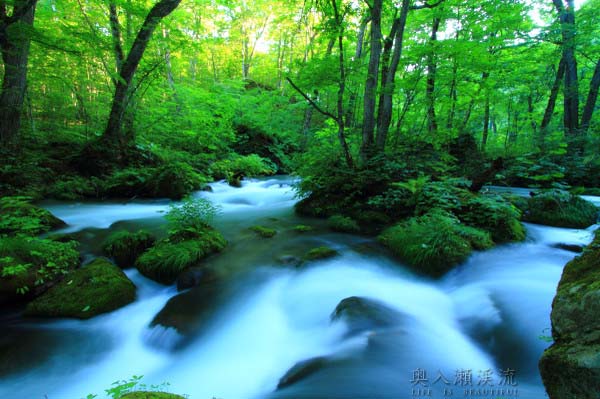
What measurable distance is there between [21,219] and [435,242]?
6653 millimetres

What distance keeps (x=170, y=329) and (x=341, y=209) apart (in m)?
4.90

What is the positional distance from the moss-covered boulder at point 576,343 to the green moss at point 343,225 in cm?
450

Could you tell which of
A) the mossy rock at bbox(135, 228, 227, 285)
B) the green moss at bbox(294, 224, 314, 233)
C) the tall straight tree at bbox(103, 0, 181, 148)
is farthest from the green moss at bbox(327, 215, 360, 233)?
the tall straight tree at bbox(103, 0, 181, 148)

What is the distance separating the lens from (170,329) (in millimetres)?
3479

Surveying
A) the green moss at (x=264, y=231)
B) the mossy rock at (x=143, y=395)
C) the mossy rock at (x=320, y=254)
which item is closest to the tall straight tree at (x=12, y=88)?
the green moss at (x=264, y=231)

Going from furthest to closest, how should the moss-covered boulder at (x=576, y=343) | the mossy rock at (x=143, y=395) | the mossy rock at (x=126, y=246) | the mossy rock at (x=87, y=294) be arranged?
the mossy rock at (x=126, y=246)
the mossy rock at (x=87, y=294)
the mossy rock at (x=143, y=395)
the moss-covered boulder at (x=576, y=343)

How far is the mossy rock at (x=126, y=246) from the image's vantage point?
4.84 metres

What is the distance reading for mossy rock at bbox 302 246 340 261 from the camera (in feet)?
16.3

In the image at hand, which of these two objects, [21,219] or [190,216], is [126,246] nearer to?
[190,216]

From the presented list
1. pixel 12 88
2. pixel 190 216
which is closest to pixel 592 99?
pixel 190 216

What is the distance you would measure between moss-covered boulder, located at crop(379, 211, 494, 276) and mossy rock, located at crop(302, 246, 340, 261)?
1145mm

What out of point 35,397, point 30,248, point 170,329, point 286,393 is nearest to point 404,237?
point 286,393

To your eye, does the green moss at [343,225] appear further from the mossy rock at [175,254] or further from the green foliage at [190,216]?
the green foliage at [190,216]

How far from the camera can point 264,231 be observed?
6.26m
